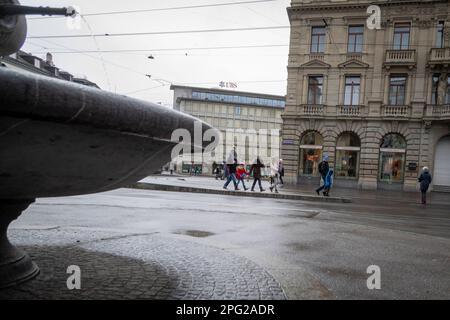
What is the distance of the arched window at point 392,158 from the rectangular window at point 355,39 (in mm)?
7001

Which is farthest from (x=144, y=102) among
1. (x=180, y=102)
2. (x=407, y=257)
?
(x=180, y=102)

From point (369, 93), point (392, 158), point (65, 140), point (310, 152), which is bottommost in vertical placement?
point (65, 140)

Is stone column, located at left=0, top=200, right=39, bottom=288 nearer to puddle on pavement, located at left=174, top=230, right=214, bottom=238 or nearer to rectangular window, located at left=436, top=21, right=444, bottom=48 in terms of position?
puddle on pavement, located at left=174, top=230, right=214, bottom=238

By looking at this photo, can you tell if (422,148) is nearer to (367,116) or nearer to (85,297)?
(367,116)

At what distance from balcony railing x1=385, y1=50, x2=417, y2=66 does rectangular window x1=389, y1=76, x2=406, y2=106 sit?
114cm

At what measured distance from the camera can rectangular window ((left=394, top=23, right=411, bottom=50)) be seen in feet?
92.1

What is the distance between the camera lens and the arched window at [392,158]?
2789cm

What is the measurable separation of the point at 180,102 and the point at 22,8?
8403cm

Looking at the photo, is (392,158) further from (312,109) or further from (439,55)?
(439,55)

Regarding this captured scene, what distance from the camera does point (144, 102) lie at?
2354mm

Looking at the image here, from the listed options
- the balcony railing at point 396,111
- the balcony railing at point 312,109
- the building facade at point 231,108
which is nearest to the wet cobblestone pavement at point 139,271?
the balcony railing at point 312,109

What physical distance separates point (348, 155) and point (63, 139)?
28929mm

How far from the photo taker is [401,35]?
28.2 meters

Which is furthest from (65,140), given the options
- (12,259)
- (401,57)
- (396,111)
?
(401,57)
